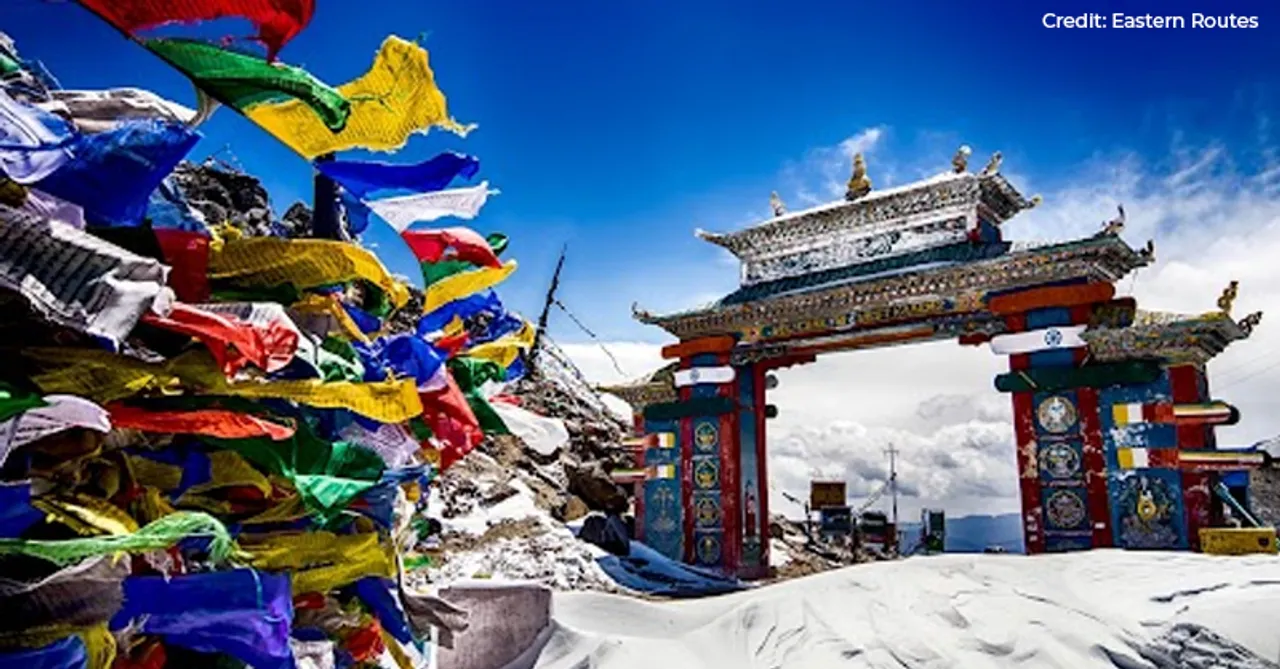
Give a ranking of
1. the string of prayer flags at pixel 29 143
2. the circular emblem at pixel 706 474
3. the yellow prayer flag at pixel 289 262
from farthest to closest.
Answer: the circular emblem at pixel 706 474
the yellow prayer flag at pixel 289 262
the string of prayer flags at pixel 29 143

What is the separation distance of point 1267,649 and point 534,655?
6.31 metres

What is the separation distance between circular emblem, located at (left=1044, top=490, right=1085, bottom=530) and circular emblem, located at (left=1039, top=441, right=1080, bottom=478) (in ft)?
0.95

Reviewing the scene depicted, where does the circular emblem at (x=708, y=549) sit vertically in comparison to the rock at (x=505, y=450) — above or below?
below

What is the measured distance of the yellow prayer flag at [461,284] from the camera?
17.2 feet

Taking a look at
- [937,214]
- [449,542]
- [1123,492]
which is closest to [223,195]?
[449,542]

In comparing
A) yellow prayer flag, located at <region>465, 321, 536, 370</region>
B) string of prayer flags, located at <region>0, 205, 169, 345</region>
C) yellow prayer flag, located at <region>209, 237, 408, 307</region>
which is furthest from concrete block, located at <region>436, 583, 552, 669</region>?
string of prayer flags, located at <region>0, 205, 169, 345</region>

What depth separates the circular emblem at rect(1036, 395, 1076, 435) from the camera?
13.3 m

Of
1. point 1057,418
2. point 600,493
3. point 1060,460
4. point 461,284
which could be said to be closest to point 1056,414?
point 1057,418

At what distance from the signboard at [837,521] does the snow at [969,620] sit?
592 inches

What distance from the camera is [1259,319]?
12750 mm

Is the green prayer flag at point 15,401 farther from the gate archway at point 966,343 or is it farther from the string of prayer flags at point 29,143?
the gate archway at point 966,343

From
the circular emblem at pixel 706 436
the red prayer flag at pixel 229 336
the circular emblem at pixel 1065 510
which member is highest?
the circular emblem at pixel 706 436

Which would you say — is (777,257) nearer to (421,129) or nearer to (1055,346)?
(1055,346)

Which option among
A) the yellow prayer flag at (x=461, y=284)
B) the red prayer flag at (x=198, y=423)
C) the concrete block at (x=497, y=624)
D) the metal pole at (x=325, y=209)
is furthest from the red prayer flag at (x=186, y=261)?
the concrete block at (x=497, y=624)
